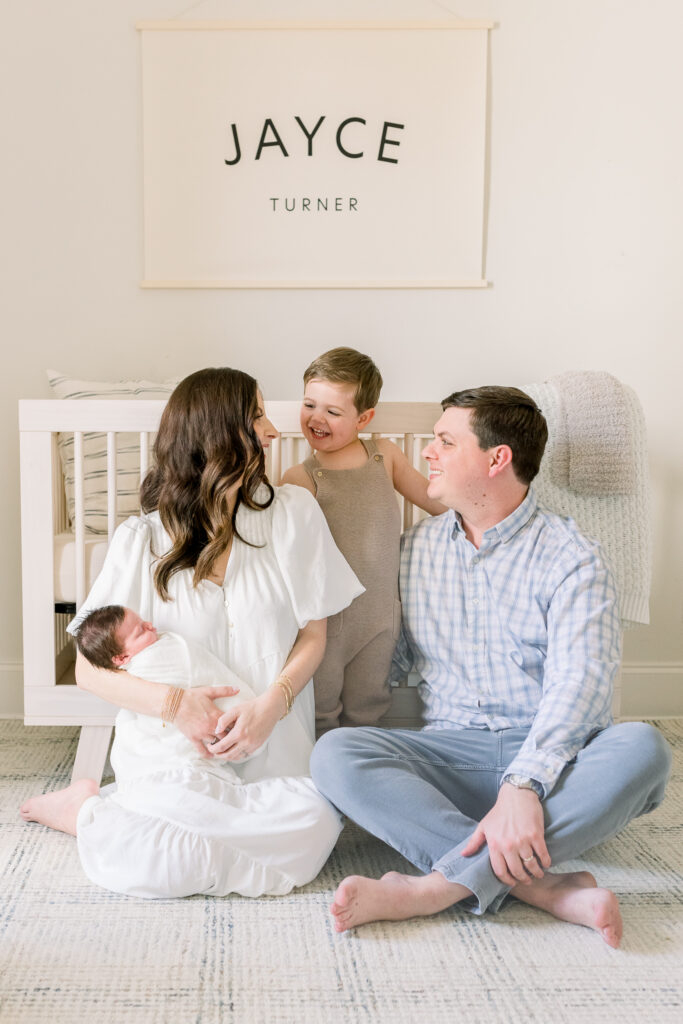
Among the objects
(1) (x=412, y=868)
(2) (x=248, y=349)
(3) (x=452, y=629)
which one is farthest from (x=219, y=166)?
(1) (x=412, y=868)

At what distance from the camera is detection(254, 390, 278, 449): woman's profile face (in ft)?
5.16

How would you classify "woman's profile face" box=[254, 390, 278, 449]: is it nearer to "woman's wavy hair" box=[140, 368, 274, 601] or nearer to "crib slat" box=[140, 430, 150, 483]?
"woman's wavy hair" box=[140, 368, 274, 601]

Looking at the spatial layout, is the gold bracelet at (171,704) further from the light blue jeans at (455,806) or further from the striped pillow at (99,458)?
the striped pillow at (99,458)

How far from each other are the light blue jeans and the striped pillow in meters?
0.75

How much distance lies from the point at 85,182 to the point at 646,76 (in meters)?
1.45

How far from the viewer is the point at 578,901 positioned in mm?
1285

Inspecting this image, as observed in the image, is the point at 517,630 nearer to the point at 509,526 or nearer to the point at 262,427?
the point at 509,526

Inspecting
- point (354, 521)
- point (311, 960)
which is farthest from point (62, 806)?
point (354, 521)

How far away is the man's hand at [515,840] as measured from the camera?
4.13 ft

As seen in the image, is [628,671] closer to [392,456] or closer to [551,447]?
[551,447]

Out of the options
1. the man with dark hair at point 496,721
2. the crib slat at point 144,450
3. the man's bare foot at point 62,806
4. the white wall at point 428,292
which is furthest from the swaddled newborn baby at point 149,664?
the white wall at point 428,292

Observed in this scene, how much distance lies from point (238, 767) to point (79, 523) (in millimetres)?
563

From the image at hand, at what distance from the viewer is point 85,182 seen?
2275 mm

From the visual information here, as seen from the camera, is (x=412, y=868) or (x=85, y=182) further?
(x=85, y=182)
